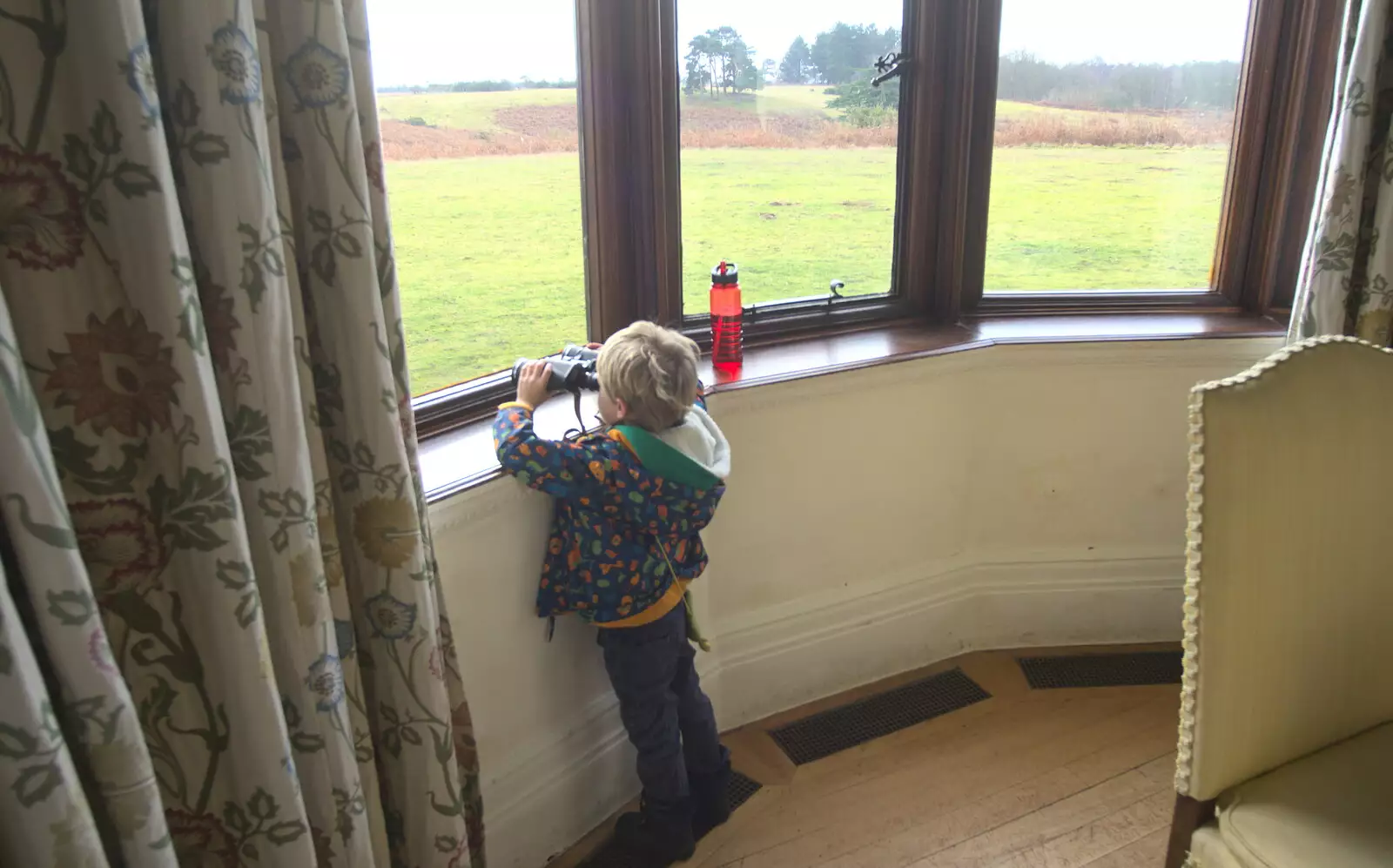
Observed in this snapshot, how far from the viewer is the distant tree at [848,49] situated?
6.81 feet

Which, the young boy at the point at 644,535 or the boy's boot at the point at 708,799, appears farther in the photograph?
the boy's boot at the point at 708,799

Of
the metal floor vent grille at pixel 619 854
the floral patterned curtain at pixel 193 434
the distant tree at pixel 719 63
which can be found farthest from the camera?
the distant tree at pixel 719 63

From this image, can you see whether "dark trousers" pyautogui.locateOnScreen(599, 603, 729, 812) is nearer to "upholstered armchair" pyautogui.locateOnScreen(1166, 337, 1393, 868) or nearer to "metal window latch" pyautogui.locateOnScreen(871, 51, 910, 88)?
"upholstered armchair" pyautogui.locateOnScreen(1166, 337, 1393, 868)

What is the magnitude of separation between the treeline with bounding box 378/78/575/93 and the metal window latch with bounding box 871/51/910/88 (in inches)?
28.1

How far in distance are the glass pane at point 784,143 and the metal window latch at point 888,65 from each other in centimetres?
2

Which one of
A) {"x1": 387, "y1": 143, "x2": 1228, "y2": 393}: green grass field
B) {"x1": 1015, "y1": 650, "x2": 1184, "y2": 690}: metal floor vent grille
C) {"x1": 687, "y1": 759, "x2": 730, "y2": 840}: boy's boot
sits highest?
{"x1": 387, "y1": 143, "x2": 1228, "y2": 393}: green grass field

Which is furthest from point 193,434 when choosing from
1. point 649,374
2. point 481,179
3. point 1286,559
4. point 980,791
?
point 980,791

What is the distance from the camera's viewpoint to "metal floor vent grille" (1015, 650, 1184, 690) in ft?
7.48

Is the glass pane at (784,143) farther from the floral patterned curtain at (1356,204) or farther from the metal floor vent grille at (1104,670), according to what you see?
the metal floor vent grille at (1104,670)

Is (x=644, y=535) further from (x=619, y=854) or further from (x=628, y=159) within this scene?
(x=628, y=159)

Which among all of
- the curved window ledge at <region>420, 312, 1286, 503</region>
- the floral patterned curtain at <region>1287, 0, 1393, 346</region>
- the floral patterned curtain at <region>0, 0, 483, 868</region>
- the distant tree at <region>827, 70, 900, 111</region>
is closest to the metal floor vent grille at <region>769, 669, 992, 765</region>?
the curved window ledge at <region>420, 312, 1286, 503</region>

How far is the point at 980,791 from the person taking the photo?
1.94m

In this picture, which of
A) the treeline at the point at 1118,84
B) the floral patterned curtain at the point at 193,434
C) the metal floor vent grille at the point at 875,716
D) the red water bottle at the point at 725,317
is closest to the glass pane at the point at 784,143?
the red water bottle at the point at 725,317

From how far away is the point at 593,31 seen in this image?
1.77 metres
